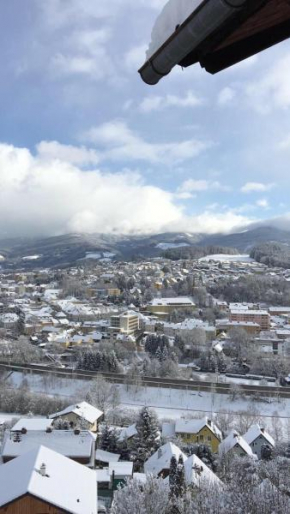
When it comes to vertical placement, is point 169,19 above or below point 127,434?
above

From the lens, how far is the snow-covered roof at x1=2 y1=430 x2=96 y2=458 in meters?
10.9

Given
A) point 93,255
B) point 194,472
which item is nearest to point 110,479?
point 194,472

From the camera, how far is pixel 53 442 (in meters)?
11.4

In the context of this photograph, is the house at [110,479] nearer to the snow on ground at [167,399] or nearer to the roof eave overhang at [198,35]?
the snow on ground at [167,399]

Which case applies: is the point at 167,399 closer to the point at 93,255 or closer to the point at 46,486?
the point at 46,486

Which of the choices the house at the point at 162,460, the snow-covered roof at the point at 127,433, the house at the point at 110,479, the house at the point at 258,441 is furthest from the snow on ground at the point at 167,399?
the house at the point at 110,479

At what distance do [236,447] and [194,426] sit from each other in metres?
2.24

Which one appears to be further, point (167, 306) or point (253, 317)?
point (167, 306)

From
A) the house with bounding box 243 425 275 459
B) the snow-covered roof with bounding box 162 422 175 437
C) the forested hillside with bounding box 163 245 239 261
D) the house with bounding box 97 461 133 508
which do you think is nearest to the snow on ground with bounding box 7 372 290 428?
the snow-covered roof with bounding box 162 422 175 437

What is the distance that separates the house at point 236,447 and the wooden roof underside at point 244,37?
1303cm

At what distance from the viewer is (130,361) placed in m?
26.6

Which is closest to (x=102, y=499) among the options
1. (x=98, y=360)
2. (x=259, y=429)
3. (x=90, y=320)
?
(x=259, y=429)

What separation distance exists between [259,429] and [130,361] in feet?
43.9

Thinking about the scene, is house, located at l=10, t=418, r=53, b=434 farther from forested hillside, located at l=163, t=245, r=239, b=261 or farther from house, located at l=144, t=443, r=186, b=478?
forested hillside, located at l=163, t=245, r=239, b=261
